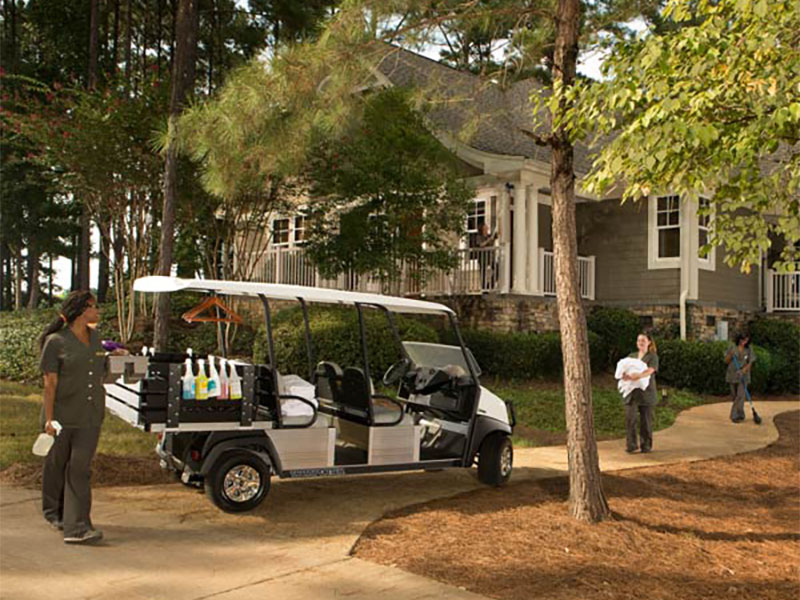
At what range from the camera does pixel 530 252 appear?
19.0m

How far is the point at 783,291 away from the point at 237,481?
20.1 meters

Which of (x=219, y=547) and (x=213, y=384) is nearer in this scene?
(x=219, y=547)

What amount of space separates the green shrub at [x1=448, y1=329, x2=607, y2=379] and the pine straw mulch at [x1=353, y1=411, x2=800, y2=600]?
7.86m

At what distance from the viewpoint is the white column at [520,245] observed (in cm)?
1864

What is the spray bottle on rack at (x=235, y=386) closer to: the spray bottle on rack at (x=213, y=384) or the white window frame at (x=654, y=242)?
the spray bottle on rack at (x=213, y=384)

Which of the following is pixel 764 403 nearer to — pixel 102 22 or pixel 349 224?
pixel 349 224

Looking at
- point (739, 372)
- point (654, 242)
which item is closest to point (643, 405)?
point (739, 372)

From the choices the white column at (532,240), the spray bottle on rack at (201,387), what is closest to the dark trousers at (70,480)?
the spray bottle on rack at (201,387)

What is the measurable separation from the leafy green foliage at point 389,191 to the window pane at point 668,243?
20.8 feet

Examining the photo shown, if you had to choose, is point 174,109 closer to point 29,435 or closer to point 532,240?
point 29,435

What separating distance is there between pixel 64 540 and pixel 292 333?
9.57 m

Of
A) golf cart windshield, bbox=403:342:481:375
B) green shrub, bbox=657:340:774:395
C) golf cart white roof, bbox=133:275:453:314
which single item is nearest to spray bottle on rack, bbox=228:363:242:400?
golf cart white roof, bbox=133:275:453:314

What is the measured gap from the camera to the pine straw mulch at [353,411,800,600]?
5.54 metres

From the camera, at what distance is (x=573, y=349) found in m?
7.25
